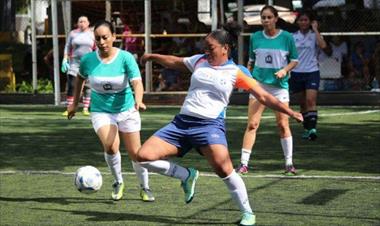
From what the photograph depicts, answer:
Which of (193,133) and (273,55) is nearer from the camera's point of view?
(193,133)

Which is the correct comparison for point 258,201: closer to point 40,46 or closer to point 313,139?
point 313,139

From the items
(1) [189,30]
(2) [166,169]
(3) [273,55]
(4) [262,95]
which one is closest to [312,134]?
(3) [273,55]

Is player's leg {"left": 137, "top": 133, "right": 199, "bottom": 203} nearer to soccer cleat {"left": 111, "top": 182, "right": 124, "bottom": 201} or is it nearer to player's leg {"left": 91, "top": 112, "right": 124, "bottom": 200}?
player's leg {"left": 91, "top": 112, "right": 124, "bottom": 200}

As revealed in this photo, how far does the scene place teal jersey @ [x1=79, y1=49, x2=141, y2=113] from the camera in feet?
35.9

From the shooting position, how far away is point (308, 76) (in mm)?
17703

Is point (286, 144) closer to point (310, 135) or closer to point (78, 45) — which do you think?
point (310, 135)

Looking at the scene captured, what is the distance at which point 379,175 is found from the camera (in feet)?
42.2

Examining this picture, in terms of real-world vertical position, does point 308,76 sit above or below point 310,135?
above

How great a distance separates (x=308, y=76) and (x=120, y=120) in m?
7.24

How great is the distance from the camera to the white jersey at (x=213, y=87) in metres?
9.68

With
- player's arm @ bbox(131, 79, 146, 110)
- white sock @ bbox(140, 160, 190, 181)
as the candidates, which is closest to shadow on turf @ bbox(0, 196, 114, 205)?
player's arm @ bbox(131, 79, 146, 110)

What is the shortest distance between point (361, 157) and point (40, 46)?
1565 centimetres

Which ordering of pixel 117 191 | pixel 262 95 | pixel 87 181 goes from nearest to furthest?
pixel 262 95, pixel 87 181, pixel 117 191

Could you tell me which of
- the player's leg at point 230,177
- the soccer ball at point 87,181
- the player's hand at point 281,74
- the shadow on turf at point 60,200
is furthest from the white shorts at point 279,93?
the player's leg at point 230,177
